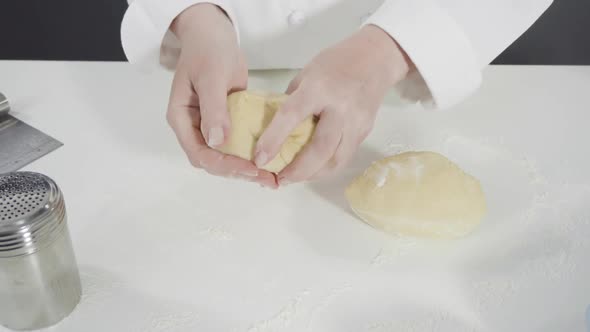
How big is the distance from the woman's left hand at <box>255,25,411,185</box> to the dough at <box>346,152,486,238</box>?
78 mm

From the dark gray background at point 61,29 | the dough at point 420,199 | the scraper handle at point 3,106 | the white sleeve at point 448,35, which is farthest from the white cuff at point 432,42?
the dark gray background at point 61,29

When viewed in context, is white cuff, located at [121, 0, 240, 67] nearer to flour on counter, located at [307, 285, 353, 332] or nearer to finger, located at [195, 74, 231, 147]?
finger, located at [195, 74, 231, 147]

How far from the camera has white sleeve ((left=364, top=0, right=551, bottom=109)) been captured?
0.85 metres

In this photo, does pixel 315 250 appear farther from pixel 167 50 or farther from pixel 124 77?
pixel 124 77

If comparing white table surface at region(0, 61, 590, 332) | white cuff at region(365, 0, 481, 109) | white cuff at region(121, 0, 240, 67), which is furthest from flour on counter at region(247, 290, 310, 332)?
white cuff at region(121, 0, 240, 67)

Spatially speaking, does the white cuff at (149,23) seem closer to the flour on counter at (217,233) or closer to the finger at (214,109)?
the finger at (214,109)

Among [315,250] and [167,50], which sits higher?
[167,50]

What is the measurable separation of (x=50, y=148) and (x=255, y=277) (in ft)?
1.53

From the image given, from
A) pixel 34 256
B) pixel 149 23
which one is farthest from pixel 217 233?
pixel 149 23

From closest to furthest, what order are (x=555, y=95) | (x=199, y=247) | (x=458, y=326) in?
(x=458, y=326)
(x=199, y=247)
(x=555, y=95)

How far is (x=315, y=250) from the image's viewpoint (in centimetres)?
83

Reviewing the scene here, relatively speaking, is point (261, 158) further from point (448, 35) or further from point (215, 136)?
point (448, 35)

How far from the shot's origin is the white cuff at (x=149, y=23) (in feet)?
3.11

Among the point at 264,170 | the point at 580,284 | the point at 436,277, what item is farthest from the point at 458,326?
the point at 264,170
